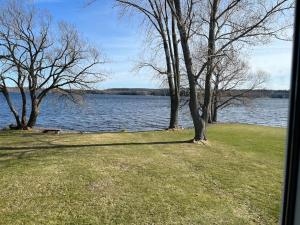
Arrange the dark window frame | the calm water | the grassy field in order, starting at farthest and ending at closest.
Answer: the calm water < the grassy field < the dark window frame

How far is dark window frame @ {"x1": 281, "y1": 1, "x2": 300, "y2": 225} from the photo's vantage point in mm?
2036

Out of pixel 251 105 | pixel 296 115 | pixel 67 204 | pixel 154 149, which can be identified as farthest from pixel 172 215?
pixel 251 105

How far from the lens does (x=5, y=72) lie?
17.0 m

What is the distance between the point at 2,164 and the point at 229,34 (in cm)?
761

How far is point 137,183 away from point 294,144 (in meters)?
5.47

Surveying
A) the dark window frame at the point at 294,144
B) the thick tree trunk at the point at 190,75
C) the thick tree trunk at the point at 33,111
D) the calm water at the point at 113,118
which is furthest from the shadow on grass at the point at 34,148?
the dark window frame at the point at 294,144

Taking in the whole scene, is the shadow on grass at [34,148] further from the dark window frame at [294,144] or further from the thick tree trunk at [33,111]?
the dark window frame at [294,144]

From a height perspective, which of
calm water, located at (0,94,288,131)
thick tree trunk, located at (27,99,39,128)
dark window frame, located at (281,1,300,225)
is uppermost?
dark window frame, located at (281,1,300,225)

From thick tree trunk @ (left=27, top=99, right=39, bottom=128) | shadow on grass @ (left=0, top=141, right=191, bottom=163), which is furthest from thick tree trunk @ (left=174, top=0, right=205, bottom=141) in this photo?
thick tree trunk @ (left=27, top=99, right=39, bottom=128)

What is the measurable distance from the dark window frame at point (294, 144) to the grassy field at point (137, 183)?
3.40 meters

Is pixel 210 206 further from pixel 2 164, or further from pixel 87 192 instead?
pixel 2 164

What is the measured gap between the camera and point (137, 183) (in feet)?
24.0

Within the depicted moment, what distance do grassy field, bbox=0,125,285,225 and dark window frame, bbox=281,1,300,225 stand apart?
340 cm

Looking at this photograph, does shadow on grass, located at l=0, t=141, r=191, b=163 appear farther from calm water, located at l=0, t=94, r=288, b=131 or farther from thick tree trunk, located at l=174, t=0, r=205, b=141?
calm water, located at l=0, t=94, r=288, b=131
